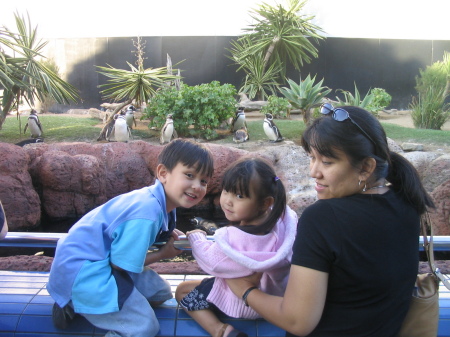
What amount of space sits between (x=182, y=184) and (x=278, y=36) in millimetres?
12961

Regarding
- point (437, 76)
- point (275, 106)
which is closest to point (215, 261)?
point (275, 106)

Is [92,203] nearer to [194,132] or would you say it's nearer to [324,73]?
[194,132]

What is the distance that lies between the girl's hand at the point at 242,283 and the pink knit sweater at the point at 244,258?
15 mm

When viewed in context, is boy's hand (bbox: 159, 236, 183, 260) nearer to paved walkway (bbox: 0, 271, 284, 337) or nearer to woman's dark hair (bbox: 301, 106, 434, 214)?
paved walkway (bbox: 0, 271, 284, 337)

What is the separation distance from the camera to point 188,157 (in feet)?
4.92

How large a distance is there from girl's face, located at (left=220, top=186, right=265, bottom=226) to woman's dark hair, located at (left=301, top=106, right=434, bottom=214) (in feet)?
1.06

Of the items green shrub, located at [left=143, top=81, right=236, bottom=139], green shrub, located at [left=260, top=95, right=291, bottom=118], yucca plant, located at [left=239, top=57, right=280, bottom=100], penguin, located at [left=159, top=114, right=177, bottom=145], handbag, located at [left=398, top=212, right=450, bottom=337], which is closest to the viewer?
handbag, located at [left=398, top=212, right=450, bottom=337]

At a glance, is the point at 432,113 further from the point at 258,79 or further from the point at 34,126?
the point at 34,126

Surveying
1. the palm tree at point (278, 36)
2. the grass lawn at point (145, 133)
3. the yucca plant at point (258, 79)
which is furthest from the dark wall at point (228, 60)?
the grass lawn at point (145, 133)

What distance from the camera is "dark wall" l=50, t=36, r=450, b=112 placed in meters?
15.7

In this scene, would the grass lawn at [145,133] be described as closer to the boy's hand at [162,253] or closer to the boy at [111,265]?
the boy's hand at [162,253]

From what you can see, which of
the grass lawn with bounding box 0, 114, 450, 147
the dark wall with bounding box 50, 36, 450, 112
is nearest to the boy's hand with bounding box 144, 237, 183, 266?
the grass lawn with bounding box 0, 114, 450, 147

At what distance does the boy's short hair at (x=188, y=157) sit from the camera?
1.50 metres

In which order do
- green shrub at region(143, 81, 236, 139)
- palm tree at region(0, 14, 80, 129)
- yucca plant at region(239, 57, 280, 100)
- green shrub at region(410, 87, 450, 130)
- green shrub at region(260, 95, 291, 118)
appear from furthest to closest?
yucca plant at region(239, 57, 280, 100), green shrub at region(410, 87, 450, 130), green shrub at region(260, 95, 291, 118), green shrub at region(143, 81, 236, 139), palm tree at region(0, 14, 80, 129)
